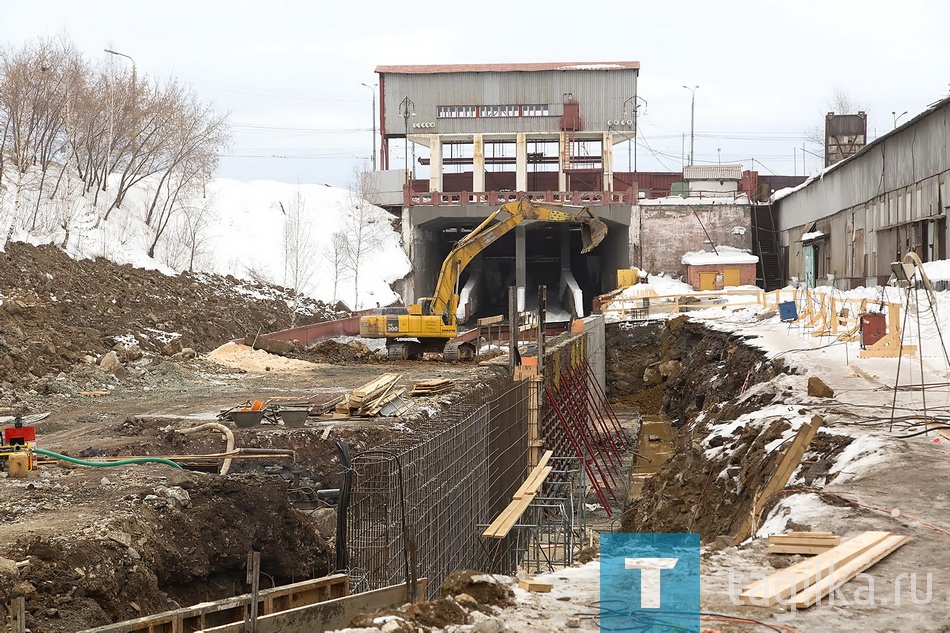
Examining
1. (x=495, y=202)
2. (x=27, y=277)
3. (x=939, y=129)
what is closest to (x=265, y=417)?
(x=27, y=277)

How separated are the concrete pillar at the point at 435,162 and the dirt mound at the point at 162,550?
4055 cm

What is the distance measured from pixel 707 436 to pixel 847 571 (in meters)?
8.20

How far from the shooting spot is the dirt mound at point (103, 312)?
21.5 m

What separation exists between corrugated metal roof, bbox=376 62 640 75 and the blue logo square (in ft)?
150

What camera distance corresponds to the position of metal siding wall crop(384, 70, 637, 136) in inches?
1999

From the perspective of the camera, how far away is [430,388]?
19109 millimetres

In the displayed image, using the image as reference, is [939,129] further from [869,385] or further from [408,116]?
[408,116]

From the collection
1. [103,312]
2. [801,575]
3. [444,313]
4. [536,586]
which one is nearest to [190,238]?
[103,312]

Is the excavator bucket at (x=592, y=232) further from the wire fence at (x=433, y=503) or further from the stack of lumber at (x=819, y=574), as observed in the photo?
the stack of lumber at (x=819, y=574)

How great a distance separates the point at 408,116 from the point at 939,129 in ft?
103

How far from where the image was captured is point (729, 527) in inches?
382

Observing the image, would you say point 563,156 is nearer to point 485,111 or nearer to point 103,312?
point 485,111

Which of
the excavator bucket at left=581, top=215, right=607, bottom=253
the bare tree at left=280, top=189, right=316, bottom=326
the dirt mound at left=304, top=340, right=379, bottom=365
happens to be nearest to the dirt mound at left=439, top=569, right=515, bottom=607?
the excavator bucket at left=581, top=215, right=607, bottom=253

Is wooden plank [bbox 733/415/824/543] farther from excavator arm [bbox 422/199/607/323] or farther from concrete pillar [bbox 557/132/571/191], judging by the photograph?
concrete pillar [bbox 557/132/571/191]
